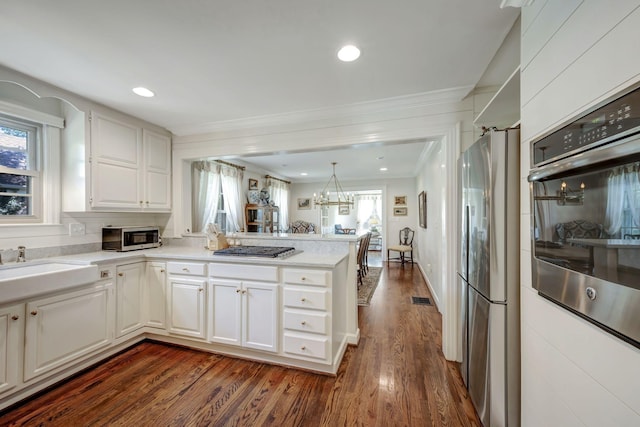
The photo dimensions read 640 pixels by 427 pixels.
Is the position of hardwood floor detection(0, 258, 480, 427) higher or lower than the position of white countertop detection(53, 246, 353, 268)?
lower

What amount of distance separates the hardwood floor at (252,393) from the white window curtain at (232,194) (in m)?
2.40

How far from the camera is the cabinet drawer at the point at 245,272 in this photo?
7.01 feet

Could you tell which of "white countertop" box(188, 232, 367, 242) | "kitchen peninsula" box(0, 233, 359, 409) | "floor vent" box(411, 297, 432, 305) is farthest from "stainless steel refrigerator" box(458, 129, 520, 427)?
"floor vent" box(411, 297, 432, 305)

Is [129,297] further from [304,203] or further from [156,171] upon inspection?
[304,203]

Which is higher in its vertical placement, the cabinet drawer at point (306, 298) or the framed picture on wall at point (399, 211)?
the framed picture on wall at point (399, 211)

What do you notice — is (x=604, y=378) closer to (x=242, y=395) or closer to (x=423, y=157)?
(x=242, y=395)

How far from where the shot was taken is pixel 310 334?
2033 millimetres

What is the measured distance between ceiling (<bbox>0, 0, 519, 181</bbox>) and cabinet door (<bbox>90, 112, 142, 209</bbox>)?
0.28 metres

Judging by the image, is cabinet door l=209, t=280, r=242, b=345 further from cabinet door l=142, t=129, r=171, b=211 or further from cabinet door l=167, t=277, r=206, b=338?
cabinet door l=142, t=129, r=171, b=211

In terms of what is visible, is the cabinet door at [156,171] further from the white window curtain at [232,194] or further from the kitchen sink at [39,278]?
the white window curtain at [232,194]

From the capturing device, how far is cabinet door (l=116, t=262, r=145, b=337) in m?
2.34

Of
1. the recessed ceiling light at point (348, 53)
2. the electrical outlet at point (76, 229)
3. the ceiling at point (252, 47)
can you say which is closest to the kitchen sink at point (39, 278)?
the electrical outlet at point (76, 229)

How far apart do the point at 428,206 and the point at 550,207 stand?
12.4ft

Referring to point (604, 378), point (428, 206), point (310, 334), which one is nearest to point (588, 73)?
point (604, 378)
